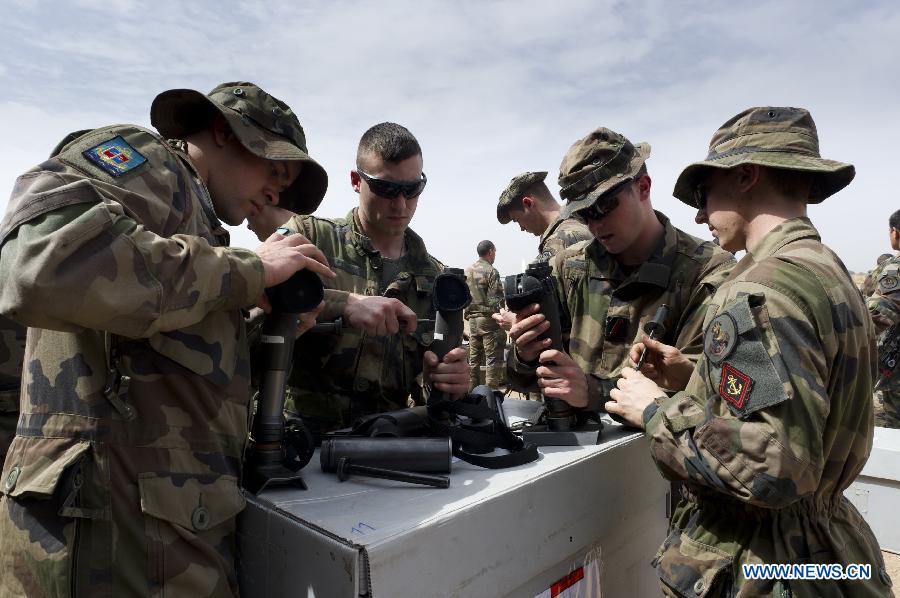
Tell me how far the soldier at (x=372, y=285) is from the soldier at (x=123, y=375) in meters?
1.01

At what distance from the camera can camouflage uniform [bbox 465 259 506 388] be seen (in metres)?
11.5

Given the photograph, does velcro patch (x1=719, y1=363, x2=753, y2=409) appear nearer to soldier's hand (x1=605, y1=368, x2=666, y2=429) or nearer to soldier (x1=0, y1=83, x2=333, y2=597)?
soldier's hand (x1=605, y1=368, x2=666, y2=429)

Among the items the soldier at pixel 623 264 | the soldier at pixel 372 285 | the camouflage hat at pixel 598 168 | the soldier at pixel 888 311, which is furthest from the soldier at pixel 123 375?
the soldier at pixel 888 311

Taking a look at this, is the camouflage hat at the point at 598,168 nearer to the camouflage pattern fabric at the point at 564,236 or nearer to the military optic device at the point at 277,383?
the military optic device at the point at 277,383

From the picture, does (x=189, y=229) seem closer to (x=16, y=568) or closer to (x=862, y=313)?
(x=16, y=568)

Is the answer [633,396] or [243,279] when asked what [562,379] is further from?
[243,279]

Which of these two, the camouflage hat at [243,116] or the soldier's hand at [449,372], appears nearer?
the camouflage hat at [243,116]

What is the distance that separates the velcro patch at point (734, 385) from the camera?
62.2 inches

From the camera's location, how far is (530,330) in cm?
229

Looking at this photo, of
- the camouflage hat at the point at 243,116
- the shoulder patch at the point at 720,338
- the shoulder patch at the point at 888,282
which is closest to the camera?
the shoulder patch at the point at 720,338

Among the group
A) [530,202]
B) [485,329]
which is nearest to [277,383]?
[530,202]

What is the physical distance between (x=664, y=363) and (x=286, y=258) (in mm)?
1636

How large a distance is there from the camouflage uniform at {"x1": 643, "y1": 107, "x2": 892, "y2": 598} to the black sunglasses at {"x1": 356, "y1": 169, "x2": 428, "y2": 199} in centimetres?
132

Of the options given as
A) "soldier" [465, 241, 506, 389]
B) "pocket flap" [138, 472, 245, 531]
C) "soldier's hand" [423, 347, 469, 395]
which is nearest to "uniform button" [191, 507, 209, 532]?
"pocket flap" [138, 472, 245, 531]
